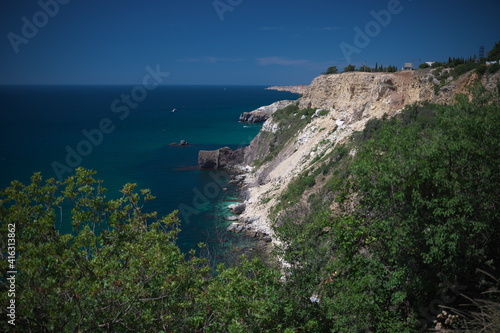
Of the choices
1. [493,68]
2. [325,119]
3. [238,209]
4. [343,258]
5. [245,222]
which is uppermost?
[493,68]

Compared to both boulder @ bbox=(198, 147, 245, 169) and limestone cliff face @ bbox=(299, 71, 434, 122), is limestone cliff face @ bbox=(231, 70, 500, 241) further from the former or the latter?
boulder @ bbox=(198, 147, 245, 169)

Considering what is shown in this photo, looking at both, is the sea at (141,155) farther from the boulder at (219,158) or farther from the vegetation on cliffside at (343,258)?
the vegetation on cliffside at (343,258)

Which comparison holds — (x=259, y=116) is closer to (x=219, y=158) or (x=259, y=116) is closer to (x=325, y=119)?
(x=219, y=158)

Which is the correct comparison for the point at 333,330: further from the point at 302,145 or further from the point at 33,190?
the point at 302,145

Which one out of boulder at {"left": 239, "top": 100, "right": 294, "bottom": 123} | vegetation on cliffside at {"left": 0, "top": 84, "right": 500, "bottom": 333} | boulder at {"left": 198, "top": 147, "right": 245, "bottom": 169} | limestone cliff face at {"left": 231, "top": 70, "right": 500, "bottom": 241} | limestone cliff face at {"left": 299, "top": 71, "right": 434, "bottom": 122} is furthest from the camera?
boulder at {"left": 239, "top": 100, "right": 294, "bottom": 123}

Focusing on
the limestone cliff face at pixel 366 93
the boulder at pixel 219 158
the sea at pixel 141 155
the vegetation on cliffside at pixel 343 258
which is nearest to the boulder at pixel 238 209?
the sea at pixel 141 155

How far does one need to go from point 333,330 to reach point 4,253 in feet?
29.9

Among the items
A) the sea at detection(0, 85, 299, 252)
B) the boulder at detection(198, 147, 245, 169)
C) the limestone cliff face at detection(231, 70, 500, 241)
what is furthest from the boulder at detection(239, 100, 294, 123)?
the boulder at detection(198, 147, 245, 169)

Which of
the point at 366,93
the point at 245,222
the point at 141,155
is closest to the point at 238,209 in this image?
the point at 245,222

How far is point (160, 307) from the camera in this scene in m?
9.52

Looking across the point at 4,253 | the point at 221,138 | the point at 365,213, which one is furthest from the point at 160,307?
the point at 221,138

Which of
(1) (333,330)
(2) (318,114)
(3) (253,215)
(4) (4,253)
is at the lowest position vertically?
(3) (253,215)

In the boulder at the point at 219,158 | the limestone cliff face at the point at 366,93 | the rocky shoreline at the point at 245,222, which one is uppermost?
the limestone cliff face at the point at 366,93

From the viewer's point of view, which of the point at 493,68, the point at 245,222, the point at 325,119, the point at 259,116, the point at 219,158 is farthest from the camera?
the point at 259,116
